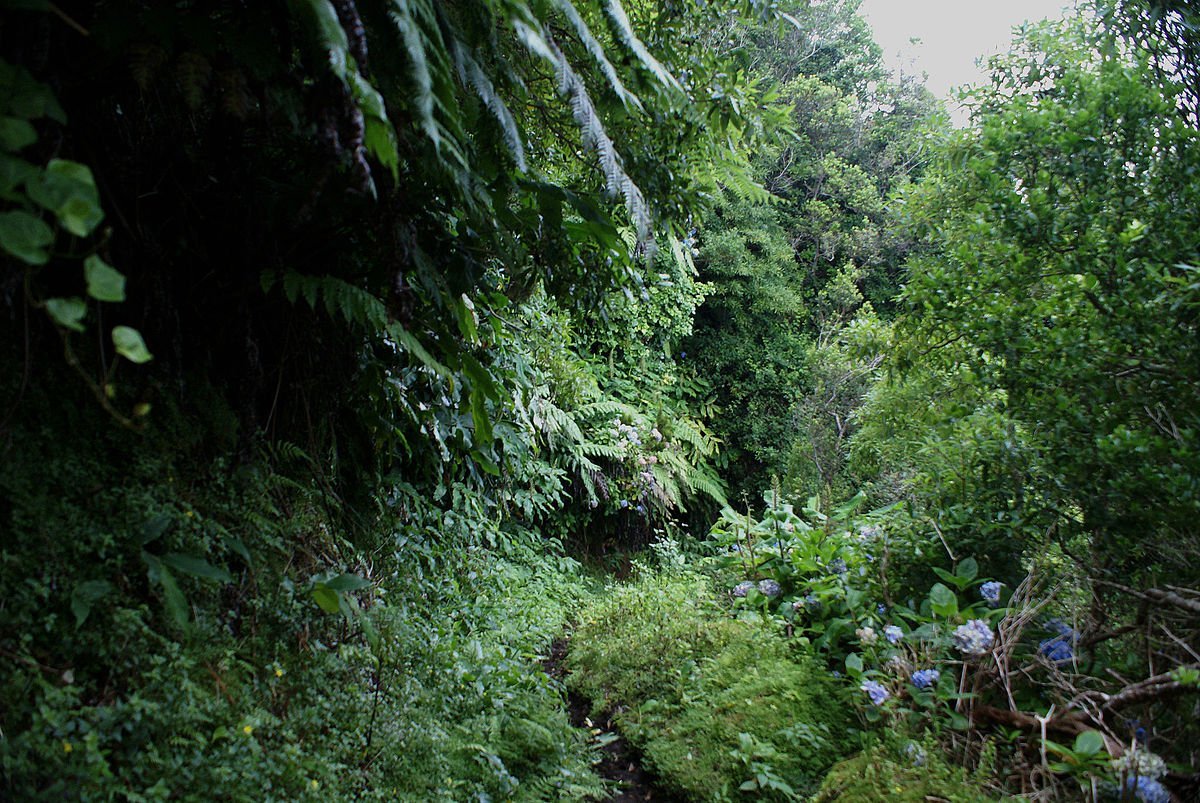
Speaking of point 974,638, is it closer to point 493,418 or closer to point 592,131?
point 592,131

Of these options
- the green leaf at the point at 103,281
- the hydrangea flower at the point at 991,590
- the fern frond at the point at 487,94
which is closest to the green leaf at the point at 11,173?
the green leaf at the point at 103,281

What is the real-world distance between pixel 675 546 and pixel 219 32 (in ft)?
19.2

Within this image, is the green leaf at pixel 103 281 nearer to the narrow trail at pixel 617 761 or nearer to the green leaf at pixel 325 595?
the green leaf at pixel 325 595

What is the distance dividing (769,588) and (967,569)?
1343 millimetres

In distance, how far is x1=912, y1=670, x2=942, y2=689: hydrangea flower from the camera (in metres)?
2.87

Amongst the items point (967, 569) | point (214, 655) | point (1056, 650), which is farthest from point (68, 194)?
point (967, 569)

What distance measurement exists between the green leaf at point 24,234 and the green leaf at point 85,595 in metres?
0.94

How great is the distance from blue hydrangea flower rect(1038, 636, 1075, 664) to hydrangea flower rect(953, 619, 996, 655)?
0.66 feet

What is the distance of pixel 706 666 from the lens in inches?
147

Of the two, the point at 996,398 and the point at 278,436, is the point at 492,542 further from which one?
the point at 996,398

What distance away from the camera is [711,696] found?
11.3 feet


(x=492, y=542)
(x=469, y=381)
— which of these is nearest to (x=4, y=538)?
(x=469, y=381)

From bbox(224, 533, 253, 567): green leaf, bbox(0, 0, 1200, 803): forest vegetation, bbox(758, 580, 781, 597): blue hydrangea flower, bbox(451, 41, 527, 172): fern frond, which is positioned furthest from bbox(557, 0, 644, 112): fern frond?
bbox(758, 580, 781, 597): blue hydrangea flower

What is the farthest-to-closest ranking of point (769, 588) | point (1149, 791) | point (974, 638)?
point (769, 588) < point (974, 638) < point (1149, 791)
